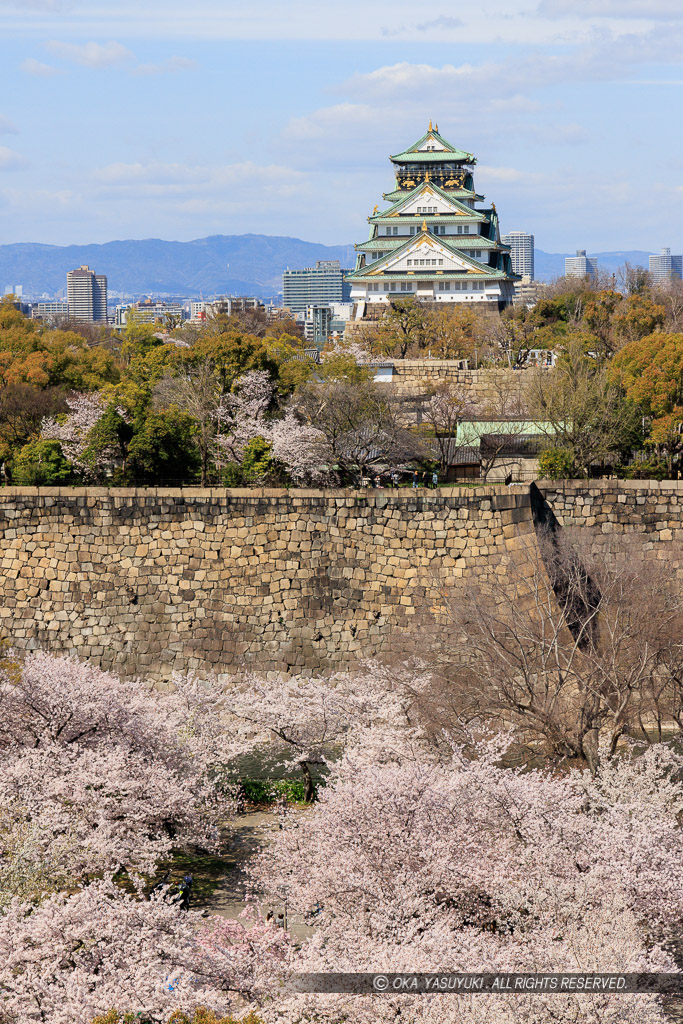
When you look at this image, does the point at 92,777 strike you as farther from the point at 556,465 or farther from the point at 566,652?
the point at 556,465

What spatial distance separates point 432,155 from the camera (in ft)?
234

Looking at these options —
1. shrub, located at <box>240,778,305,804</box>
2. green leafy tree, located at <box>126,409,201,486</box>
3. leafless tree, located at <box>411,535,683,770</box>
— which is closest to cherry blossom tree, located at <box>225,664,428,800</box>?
shrub, located at <box>240,778,305,804</box>

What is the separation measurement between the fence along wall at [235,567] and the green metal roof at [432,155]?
2003 inches

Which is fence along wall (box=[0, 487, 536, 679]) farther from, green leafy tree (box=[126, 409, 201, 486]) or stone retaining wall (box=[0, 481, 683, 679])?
green leafy tree (box=[126, 409, 201, 486])

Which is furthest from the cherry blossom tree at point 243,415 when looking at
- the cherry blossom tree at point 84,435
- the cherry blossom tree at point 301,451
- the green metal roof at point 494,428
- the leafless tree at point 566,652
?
the leafless tree at point 566,652

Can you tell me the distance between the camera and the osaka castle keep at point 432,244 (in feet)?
204

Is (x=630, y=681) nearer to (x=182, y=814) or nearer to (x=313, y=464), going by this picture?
(x=182, y=814)

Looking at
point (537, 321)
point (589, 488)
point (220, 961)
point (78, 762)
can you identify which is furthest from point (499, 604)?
point (537, 321)

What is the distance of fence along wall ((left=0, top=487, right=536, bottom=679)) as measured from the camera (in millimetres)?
23938

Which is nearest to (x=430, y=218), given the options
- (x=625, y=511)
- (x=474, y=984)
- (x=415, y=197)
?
(x=415, y=197)

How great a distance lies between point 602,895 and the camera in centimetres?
1304

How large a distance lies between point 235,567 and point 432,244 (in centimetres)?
4111

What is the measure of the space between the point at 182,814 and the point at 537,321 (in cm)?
4057

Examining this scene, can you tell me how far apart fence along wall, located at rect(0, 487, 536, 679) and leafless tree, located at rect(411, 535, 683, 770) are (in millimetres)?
1039
